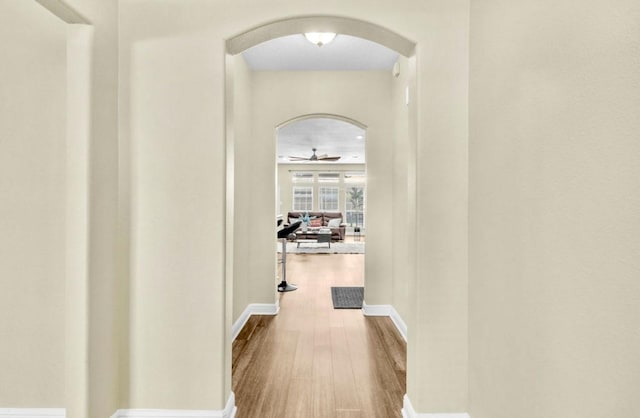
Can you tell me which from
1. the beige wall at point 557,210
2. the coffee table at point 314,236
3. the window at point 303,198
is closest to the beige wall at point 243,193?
the beige wall at point 557,210

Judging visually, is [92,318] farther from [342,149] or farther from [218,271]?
[342,149]

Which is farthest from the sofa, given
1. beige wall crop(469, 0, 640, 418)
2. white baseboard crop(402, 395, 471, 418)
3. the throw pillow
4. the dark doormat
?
beige wall crop(469, 0, 640, 418)

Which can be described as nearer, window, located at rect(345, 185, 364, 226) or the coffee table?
the coffee table

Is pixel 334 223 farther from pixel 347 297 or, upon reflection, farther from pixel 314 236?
pixel 347 297

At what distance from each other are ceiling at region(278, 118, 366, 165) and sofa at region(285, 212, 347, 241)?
87.2 inches

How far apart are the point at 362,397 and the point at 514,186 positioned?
5.59 ft

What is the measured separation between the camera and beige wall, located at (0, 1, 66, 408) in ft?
6.04

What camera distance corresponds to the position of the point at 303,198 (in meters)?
13.4

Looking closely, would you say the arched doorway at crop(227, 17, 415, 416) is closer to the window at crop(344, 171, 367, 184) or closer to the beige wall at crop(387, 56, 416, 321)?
the beige wall at crop(387, 56, 416, 321)

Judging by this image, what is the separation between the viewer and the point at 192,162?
1.92 m

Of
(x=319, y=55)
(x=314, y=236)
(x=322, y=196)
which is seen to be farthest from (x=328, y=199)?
(x=319, y=55)

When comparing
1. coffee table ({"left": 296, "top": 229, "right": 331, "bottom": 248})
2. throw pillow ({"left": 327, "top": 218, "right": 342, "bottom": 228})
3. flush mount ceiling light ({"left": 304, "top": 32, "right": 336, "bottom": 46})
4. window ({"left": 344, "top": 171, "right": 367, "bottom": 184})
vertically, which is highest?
flush mount ceiling light ({"left": 304, "top": 32, "right": 336, "bottom": 46})

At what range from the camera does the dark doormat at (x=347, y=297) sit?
433 cm

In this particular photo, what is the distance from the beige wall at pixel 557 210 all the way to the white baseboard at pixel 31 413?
2.33m
